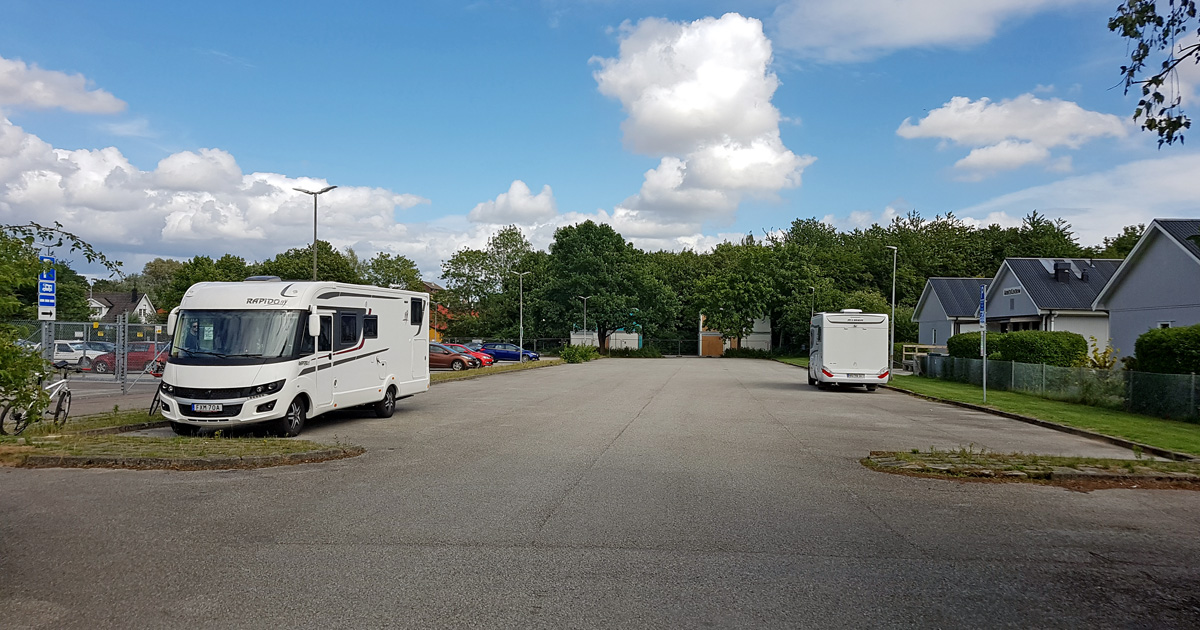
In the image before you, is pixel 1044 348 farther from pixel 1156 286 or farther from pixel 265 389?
pixel 265 389

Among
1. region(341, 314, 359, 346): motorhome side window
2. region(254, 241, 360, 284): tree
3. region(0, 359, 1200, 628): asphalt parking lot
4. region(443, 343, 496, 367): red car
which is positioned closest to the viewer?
region(0, 359, 1200, 628): asphalt parking lot

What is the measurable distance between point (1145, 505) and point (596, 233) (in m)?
68.8

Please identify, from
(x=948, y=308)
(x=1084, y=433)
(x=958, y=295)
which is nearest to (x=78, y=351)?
(x=1084, y=433)

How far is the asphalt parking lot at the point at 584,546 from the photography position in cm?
513

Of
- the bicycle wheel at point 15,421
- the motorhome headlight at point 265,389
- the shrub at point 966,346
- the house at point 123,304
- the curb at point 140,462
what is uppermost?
the house at point 123,304

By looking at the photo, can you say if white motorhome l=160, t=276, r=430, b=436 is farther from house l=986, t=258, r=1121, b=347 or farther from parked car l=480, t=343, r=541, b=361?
house l=986, t=258, r=1121, b=347

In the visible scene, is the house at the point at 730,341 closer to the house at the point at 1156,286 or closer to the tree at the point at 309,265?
the tree at the point at 309,265

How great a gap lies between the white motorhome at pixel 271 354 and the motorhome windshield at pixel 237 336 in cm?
2

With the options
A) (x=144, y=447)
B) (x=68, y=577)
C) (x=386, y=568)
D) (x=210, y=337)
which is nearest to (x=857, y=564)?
(x=386, y=568)

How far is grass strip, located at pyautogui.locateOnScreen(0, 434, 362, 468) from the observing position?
33.9ft

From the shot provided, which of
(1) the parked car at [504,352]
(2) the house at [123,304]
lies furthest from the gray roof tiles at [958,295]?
(2) the house at [123,304]

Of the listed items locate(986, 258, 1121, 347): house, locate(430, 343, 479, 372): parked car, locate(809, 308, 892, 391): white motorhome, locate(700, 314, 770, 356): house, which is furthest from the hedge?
locate(700, 314, 770, 356): house

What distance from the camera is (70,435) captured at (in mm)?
12359

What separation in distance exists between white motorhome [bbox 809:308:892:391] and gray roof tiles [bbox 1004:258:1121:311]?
21.8 metres
